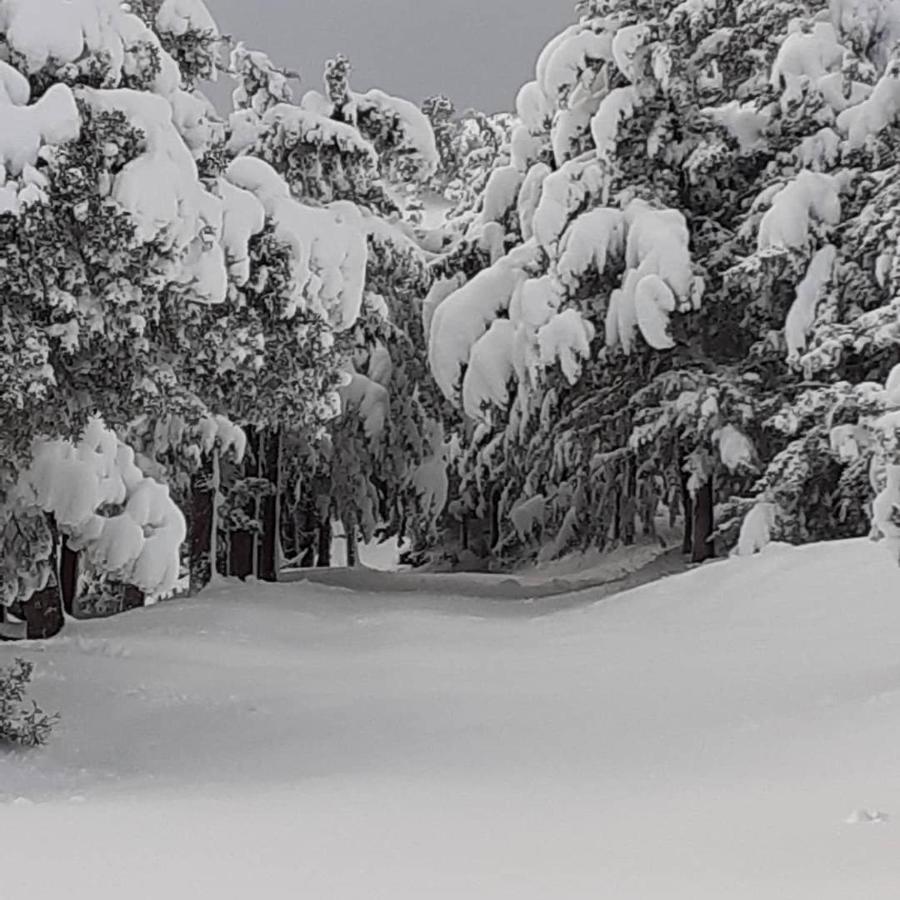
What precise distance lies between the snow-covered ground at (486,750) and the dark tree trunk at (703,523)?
158 inches

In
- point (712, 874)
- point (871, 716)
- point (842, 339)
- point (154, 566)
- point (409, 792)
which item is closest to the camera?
point (712, 874)

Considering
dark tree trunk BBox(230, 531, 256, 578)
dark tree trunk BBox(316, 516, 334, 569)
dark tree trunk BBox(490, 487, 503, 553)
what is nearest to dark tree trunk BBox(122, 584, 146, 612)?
dark tree trunk BBox(230, 531, 256, 578)

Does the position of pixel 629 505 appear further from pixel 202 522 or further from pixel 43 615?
pixel 43 615

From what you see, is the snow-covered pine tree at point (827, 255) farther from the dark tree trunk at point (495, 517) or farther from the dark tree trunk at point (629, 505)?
the dark tree trunk at point (495, 517)

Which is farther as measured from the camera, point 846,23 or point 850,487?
point 846,23

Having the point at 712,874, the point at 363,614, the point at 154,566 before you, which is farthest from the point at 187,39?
the point at 712,874

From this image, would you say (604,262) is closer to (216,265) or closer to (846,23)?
(846,23)

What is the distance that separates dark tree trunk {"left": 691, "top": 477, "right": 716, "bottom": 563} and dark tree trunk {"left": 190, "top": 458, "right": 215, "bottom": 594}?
622 centimetres

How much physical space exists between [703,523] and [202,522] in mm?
6451

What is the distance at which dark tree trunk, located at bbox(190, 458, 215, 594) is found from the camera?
17547mm

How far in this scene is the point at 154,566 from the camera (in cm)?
1085

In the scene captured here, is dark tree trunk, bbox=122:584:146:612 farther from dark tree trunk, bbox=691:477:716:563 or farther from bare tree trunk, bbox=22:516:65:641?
dark tree trunk, bbox=691:477:716:563

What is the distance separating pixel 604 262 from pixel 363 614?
5230 mm

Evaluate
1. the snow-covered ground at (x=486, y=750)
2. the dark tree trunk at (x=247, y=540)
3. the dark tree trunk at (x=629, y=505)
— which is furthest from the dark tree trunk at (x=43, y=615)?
the dark tree trunk at (x=629, y=505)
